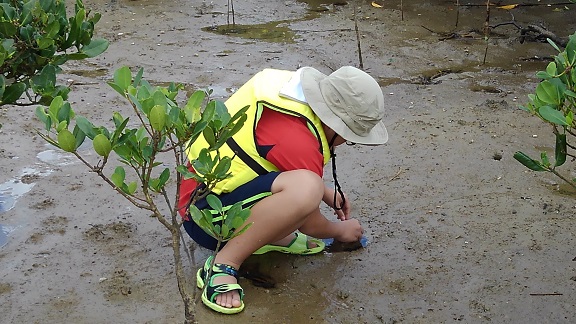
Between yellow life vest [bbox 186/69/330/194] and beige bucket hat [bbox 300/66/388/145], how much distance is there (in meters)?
0.06

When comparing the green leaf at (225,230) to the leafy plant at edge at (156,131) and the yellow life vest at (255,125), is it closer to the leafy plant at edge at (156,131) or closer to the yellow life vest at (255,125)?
the leafy plant at edge at (156,131)

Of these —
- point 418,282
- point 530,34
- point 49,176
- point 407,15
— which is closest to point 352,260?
point 418,282

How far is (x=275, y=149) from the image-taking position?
2939 mm

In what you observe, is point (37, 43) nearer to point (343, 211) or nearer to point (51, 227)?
point (51, 227)

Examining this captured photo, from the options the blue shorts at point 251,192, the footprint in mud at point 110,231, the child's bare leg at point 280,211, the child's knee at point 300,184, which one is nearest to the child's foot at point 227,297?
the child's bare leg at point 280,211

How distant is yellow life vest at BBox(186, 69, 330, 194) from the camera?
9.62 feet

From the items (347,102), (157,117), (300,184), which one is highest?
(157,117)

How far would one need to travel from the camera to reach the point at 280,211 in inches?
115

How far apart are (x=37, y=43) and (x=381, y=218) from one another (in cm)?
194

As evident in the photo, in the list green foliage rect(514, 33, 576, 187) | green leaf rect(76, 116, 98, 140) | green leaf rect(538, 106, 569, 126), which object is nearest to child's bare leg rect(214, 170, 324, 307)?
green foliage rect(514, 33, 576, 187)

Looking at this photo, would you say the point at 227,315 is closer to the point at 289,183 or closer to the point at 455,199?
the point at 289,183

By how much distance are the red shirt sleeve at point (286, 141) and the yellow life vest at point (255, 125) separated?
0.03 metres

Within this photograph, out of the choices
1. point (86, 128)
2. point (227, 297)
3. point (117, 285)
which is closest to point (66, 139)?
point (86, 128)

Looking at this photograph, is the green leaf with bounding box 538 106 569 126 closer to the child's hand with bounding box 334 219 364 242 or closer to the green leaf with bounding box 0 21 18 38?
the child's hand with bounding box 334 219 364 242
